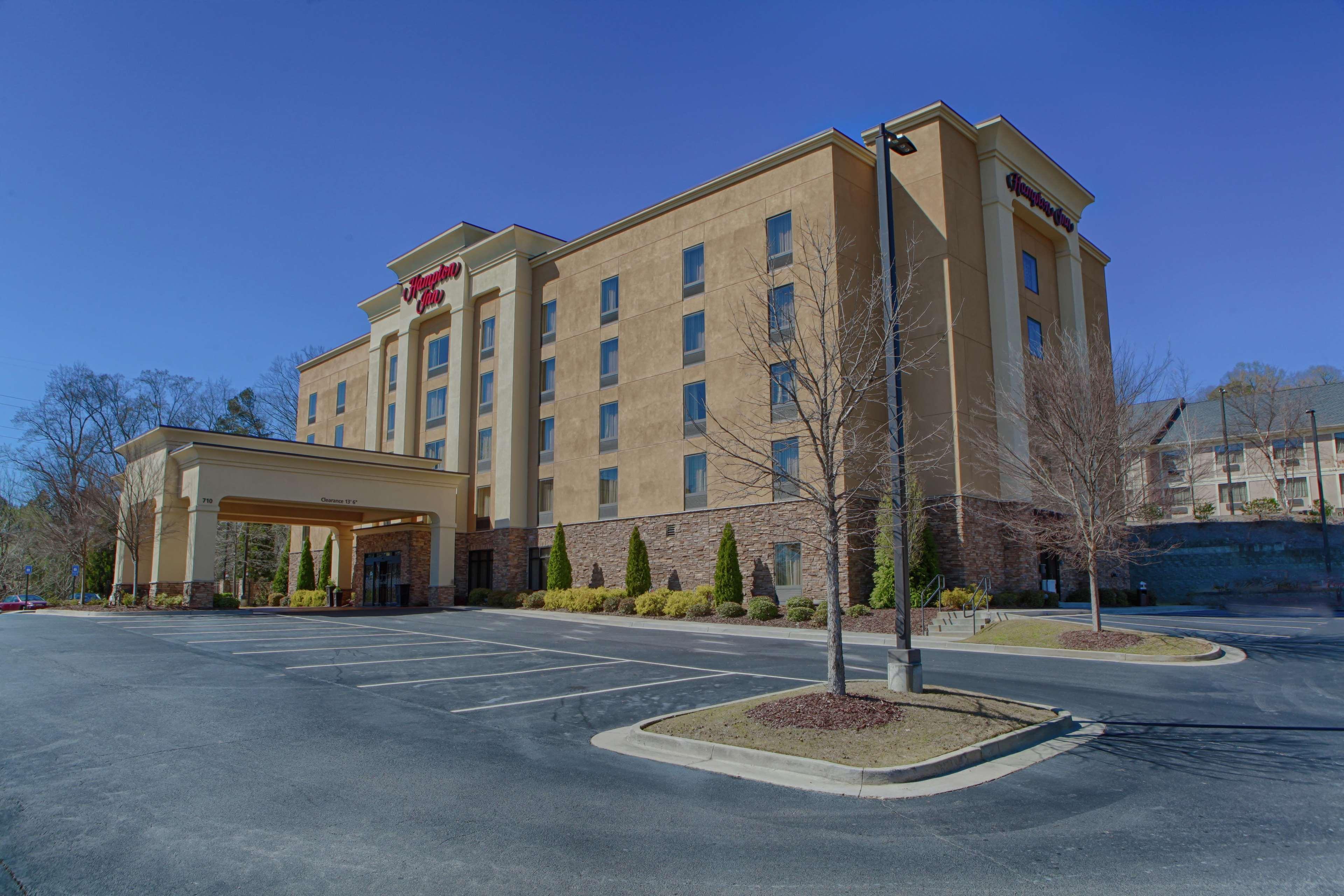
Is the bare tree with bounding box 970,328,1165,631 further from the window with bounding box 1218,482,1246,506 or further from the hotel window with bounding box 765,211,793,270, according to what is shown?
the window with bounding box 1218,482,1246,506

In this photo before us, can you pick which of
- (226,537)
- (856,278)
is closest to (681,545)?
(856,278)

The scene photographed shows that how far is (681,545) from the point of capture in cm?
3042

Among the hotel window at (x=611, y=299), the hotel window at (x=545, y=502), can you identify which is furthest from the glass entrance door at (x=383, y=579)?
the hotel window at (x=611, y=299)

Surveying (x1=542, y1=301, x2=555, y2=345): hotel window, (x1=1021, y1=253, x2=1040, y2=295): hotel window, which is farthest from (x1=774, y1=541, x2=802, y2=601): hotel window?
(x1=542, y1=301, x2=555, y2=345): hotel window

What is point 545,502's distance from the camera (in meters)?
36.8

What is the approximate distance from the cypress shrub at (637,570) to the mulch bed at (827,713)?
20961mm

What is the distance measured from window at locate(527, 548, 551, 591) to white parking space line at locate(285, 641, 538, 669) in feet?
61.8

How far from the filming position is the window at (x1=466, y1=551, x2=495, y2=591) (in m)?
38.0

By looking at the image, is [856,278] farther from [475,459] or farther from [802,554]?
[475,459]

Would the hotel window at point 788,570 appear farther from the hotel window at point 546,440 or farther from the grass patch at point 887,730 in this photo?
the grass patch at point 887,730

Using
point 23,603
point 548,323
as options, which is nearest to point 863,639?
point 548,323

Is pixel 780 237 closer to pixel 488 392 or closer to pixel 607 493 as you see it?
pixel 607 493

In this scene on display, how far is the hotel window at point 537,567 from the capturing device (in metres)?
36.1

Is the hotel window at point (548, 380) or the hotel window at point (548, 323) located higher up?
the hotel window at point (548, 323)
